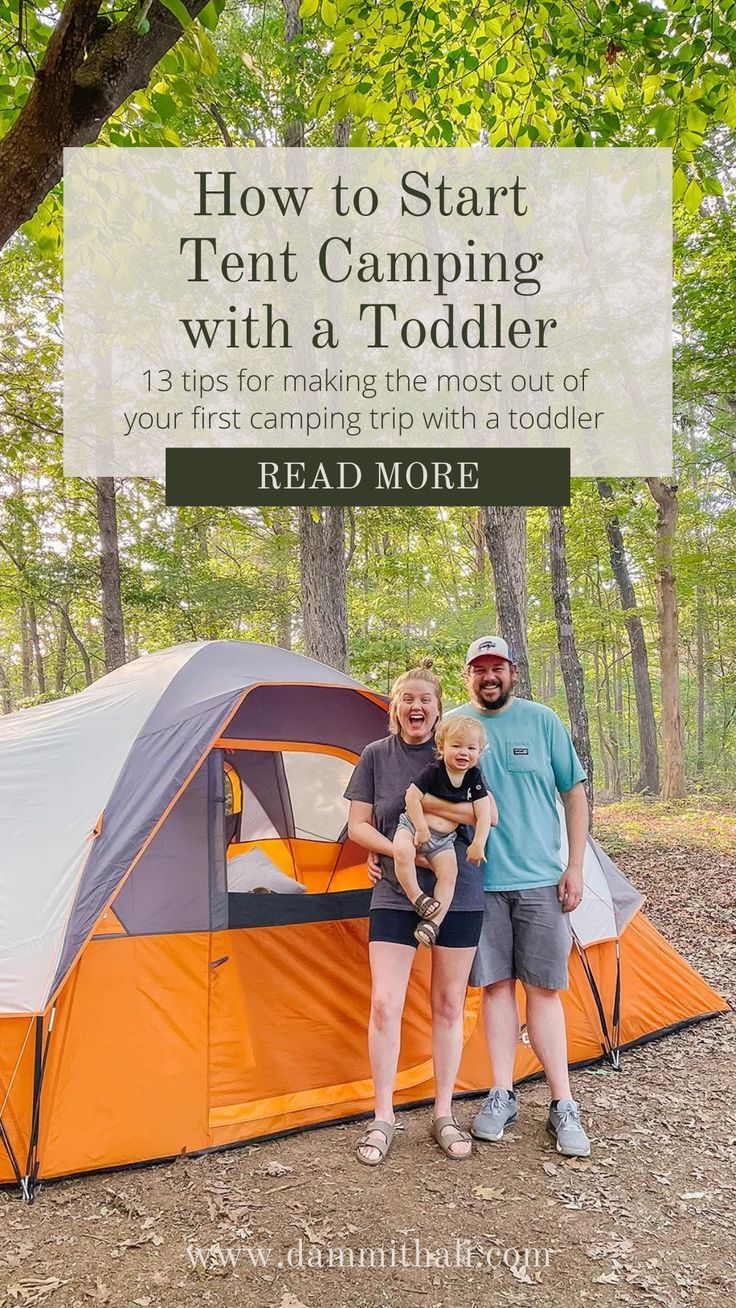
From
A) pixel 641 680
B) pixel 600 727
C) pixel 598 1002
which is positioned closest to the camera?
pixel 598 1002

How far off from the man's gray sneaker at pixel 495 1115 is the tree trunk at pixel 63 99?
3.08m

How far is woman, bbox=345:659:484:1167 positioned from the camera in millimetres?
2887

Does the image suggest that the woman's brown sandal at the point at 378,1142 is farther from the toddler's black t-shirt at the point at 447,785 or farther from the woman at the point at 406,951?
the toddler's black t-shirt at the point at 447,785

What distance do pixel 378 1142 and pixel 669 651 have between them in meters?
10.4

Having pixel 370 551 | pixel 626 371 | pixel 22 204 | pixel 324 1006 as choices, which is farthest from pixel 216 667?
pixel 370 551

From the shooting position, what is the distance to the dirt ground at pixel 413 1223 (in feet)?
7.53

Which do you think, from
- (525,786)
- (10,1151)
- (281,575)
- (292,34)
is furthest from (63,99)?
(281,575)

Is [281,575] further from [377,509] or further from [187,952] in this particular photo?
[187,952]

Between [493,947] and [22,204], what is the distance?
2.67 metres

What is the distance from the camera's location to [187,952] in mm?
3129

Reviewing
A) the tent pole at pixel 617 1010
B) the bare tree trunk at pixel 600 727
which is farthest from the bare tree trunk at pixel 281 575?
the tent pole at pixel 617 1010

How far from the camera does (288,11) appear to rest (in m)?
7.48

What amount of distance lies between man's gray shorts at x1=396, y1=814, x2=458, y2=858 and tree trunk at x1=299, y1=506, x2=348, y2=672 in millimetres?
4157

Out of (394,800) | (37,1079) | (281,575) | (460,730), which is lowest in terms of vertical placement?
(37,1079)
